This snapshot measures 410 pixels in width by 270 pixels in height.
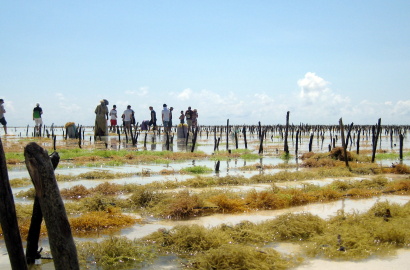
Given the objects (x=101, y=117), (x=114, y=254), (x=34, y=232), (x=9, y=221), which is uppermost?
(x=101, y=117)

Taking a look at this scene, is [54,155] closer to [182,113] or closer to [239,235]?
[239,235]

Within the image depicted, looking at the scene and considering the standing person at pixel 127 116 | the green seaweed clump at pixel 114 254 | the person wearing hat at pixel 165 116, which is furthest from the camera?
the standing person at pixel 127 116

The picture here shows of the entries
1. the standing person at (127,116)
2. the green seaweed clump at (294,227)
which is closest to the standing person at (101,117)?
the standing person at (127,116)

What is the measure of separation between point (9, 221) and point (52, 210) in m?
0.37

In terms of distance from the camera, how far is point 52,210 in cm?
349

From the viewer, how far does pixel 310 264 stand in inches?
193

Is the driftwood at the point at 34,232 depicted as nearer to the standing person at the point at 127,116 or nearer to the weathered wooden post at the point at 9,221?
the weathered wooden post at the point at 9,221

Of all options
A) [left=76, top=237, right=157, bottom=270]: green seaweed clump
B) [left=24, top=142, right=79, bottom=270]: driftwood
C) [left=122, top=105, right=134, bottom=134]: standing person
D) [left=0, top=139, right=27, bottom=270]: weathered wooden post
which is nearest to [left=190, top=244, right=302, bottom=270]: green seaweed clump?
[left=76, top=237, right=157, bottom=270]: green seaweed clump

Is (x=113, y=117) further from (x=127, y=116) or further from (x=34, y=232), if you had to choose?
(x=34, y=232)

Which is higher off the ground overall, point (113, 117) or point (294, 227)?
point (113, 117)

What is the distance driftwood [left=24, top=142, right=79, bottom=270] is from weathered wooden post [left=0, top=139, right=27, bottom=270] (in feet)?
0.70

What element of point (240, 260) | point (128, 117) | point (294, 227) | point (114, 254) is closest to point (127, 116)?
point (128, 117)

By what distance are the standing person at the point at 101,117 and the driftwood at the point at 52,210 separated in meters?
21.7

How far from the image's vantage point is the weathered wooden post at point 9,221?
11.2 feet
